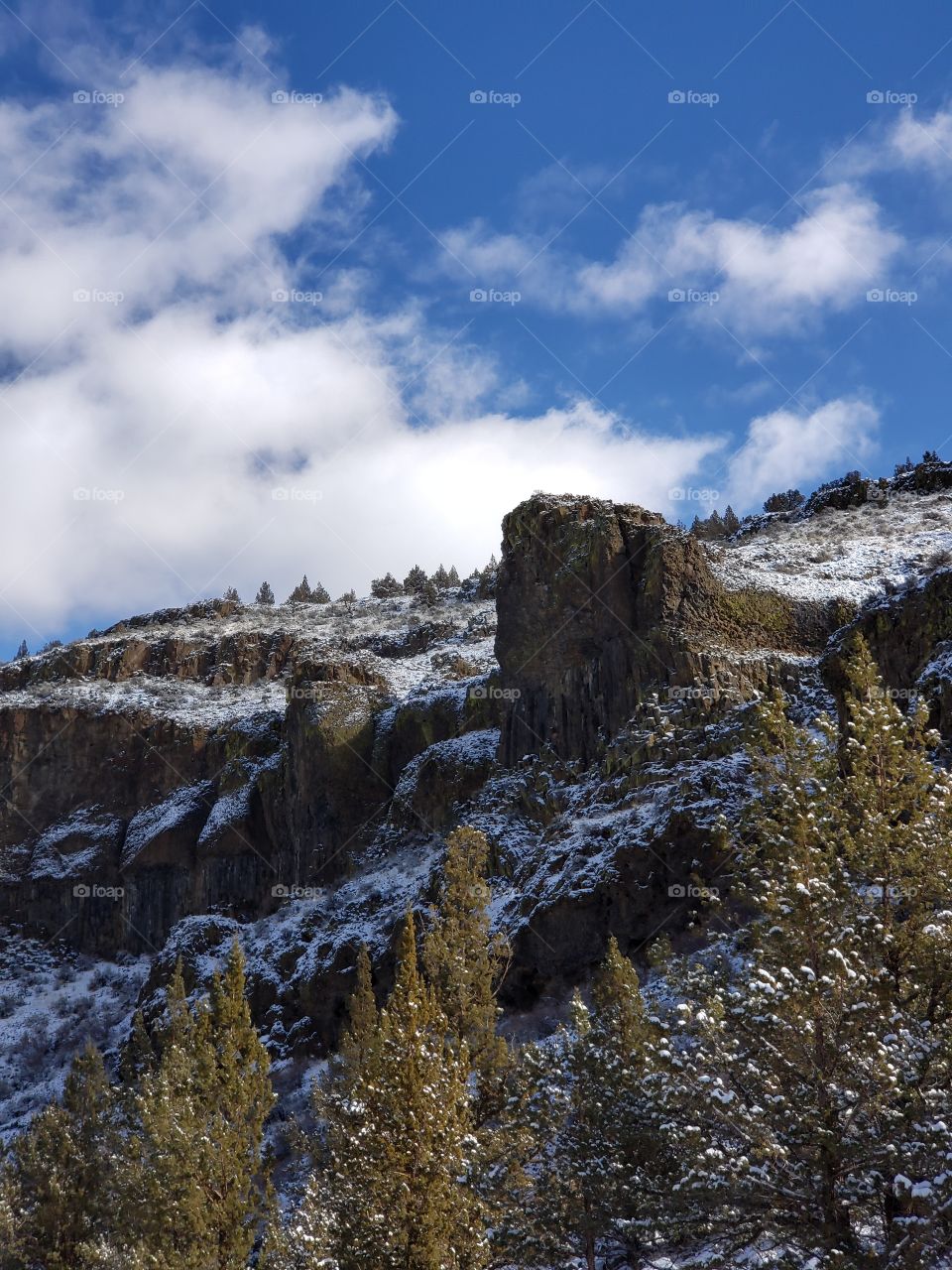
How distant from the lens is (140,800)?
89562mm

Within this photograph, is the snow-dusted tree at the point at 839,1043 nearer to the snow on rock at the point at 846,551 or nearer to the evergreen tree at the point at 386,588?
the snow on rock at the point at 846,551

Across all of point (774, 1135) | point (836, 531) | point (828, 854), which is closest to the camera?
point (774, 1135)

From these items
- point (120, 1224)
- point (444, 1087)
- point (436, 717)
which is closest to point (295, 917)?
point (436, 717)

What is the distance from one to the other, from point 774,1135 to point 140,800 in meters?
85.8

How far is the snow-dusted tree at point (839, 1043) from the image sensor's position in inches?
444

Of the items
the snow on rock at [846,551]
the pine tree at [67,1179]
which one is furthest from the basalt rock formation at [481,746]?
the pine tree at [67,1179]

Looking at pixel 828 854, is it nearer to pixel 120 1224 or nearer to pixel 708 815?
pixel 120 1224

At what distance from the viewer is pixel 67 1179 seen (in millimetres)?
27375

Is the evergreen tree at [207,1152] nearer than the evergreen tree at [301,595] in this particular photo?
Yes

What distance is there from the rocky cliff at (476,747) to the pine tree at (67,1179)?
17.5 m

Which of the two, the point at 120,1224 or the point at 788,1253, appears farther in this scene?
the point at 120,1224

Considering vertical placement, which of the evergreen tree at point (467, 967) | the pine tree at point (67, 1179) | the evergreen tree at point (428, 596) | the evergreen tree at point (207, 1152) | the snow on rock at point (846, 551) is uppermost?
the evergreen tree at point (428, 596)

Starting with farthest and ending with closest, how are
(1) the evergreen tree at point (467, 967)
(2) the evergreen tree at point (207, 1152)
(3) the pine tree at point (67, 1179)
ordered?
(3) the pine tree at point (67, 1179) → (1) the evergreen tree at point (467, 967) → (2) the evergreen tree at point (207, 1152)

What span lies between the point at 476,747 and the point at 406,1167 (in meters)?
46.0
